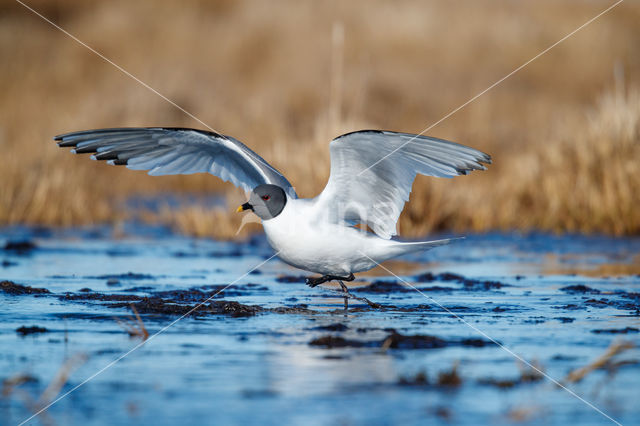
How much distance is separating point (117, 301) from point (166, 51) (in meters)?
24.5

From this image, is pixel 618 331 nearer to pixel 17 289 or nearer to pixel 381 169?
pixel 381 169

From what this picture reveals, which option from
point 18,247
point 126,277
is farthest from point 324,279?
point 18,247

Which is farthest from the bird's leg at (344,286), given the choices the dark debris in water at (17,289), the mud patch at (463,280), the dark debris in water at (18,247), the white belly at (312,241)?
the dark debris in water at (18,247)

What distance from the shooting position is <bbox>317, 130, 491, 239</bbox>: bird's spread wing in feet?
22.5

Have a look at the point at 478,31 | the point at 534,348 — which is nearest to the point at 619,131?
the point at 534,348

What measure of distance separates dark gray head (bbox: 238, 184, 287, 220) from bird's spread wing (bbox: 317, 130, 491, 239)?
0.32 m

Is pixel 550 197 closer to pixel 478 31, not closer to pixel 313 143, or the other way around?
pixel 313 143

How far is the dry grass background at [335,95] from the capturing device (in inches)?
502

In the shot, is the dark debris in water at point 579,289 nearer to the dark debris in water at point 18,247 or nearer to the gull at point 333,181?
the gull at point 333,181

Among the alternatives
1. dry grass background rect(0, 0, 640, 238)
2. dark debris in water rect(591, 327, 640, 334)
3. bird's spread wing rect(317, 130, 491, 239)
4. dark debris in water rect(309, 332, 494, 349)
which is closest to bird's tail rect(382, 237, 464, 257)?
bird's spread wing rect(317, 130, 491, 239)

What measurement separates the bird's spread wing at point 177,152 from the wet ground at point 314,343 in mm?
1060

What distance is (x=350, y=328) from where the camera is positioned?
21.5 ft

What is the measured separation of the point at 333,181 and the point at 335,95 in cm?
873

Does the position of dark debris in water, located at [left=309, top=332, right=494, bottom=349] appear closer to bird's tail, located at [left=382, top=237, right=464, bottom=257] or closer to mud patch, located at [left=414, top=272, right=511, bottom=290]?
bird's tail, located at [left=382, top=237, right=464, bottom=257]
